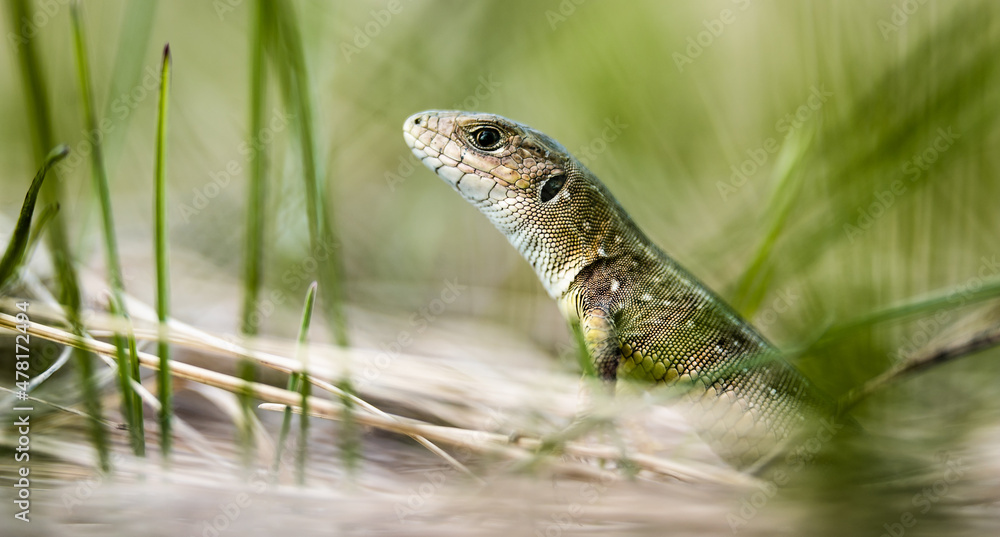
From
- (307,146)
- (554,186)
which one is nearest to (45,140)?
(307,146)

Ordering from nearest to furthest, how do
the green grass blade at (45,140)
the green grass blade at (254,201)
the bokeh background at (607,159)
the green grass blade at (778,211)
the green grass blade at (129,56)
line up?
the green grass blade at (45,140) → the green grass blade at (254,201) → the green grass blade at (129,56) → the bokeh background at (607,159) → the green grass blade at (778,211)

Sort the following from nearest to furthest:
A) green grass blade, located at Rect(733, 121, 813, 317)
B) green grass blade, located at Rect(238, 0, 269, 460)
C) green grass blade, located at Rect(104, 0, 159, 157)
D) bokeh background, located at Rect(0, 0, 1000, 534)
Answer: green grass blade, located at Rect(238, 0, 269, 460) → green grass blade, located at Rect(104, 0, 159, 157) → bokeh background, located at Rect(0, 0, 1000, 534) → green grass blade, located at Rect(733, 121, 813, 317)

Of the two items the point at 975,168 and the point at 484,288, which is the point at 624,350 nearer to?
the point at 975,168

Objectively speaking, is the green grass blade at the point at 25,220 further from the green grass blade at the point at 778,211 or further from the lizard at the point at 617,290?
the green grass blade at the point at 778,211


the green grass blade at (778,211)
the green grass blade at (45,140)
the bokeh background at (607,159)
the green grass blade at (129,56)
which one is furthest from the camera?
the green grass blade at (778,211)

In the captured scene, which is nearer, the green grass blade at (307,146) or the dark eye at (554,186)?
the green grass blade at (307,146)

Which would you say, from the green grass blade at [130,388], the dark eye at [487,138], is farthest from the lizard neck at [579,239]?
the green grass blade at [130,388]

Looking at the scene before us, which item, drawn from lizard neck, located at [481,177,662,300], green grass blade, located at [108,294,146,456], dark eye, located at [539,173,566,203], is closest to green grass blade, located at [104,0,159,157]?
green grass blade, located at [108,294,146,456]

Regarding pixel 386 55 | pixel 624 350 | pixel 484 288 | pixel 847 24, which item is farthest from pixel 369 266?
pixel 847 24

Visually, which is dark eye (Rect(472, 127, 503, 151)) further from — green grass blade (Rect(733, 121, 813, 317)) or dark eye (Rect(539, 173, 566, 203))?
green grass blade (Rect(733, 121, 813, 317))
